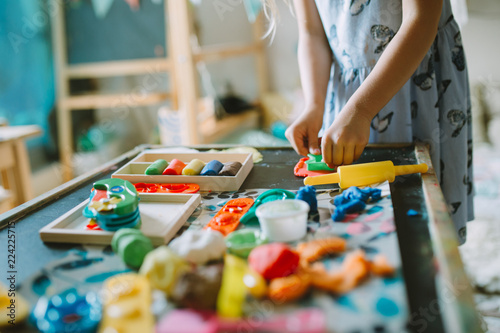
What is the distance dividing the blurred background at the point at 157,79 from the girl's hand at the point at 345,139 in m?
1.29

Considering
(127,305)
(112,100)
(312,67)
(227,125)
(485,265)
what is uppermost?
(312,67)

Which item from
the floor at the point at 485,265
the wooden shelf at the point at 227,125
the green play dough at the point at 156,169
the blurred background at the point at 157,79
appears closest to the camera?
the green play dough at the point at 156,169

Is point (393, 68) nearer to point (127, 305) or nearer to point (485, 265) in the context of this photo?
point (127, 305)

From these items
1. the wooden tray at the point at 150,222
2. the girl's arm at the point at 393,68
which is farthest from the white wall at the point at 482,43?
the wooden tray at the point at 150,222

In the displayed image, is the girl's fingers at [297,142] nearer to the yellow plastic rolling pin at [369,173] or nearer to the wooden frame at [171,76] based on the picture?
the yellow plastic rolling pin at [369,173]

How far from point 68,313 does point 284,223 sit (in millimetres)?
257

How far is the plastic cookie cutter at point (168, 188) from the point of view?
2.41 feet

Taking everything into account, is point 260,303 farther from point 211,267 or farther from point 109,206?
point 109,206

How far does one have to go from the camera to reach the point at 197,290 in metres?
0.41

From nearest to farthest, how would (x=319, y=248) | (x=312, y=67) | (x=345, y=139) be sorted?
1. (x=319, y=248)
2. (x=345, y=139)
3. (x=312, y=67)

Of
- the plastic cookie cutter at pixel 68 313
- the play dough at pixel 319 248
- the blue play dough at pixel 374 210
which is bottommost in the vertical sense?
the plastic cookie cutter at pixel 68 313

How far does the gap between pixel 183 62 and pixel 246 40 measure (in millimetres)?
1034

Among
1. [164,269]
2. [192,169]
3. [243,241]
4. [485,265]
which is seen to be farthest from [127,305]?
[485,265]

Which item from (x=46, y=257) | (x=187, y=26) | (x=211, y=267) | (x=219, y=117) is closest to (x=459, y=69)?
(x=211, y=267)
